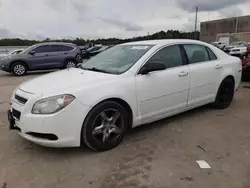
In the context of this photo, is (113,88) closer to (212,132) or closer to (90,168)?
(90,168)

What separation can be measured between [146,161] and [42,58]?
36.5 ft

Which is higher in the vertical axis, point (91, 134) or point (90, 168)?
point (91, 134)

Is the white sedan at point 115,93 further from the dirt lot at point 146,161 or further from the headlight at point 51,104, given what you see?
the dirt lot at point 146,161

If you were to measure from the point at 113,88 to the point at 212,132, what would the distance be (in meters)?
1.85

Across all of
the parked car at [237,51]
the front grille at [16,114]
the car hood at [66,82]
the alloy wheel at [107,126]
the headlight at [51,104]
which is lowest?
the parked car at [237,51]

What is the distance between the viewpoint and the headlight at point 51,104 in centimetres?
317

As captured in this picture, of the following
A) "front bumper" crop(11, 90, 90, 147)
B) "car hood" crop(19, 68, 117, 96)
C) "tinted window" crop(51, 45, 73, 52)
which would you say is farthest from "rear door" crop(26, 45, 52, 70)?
"front bumper" crop(11, 90, 90, 147)

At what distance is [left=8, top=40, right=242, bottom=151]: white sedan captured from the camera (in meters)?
3.21

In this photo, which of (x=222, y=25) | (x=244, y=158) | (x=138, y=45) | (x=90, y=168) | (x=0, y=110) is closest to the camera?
(x=90, y=168)

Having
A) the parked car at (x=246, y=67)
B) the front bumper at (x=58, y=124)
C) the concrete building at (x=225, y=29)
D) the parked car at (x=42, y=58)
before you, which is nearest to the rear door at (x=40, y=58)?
the parked car at (x=42, y=58)

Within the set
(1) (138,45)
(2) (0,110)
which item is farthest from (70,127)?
(2) (0,110)

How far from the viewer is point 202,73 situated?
4738 millimetres

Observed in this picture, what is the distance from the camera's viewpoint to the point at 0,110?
18.8ft

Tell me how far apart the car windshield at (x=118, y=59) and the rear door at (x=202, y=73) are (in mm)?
928
